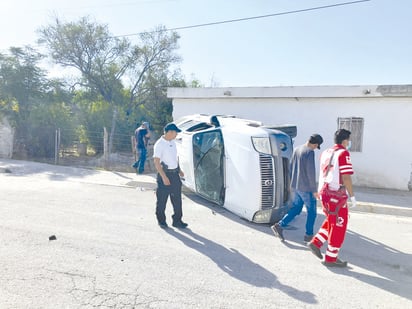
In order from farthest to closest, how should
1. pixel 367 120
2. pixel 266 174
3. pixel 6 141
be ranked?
pixel 6 141, pixel 367 120, pixel 266 174

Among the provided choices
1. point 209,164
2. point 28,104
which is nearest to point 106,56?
point 28,104

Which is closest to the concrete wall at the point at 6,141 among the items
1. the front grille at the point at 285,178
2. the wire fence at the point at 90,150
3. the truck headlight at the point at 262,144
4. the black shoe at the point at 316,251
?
the wire fence at the point at 90,150

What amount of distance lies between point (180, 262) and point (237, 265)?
2.26ft

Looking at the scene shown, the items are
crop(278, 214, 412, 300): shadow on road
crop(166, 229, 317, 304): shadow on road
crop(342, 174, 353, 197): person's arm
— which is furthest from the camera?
crop(342, 174, 353, 197): person's arm

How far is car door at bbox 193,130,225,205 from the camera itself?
5.59m

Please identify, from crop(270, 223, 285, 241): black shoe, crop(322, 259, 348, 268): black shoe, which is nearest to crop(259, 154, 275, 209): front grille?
crop(270, 223, 285, 241): black shoe

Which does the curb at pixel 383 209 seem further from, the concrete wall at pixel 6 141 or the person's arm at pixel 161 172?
the concrete wall at pixel 6 141

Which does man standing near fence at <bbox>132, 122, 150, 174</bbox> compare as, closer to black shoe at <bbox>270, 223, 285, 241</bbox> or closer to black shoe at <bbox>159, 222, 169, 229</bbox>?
black shoe at <bbox>159, 222, 169, 229</bbox>

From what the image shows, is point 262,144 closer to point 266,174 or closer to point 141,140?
point 266,174

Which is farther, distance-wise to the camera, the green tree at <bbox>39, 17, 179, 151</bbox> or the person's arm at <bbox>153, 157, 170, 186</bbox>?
the green tree at <bbox>39, 17, 179, 151</bbox>

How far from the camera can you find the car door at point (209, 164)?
5594 mm

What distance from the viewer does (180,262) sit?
3568 mm

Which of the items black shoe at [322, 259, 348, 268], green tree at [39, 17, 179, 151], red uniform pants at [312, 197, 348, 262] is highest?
green tree at [39, 17, 179, 151]

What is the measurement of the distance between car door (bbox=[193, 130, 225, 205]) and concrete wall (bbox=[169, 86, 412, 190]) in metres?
4.40
